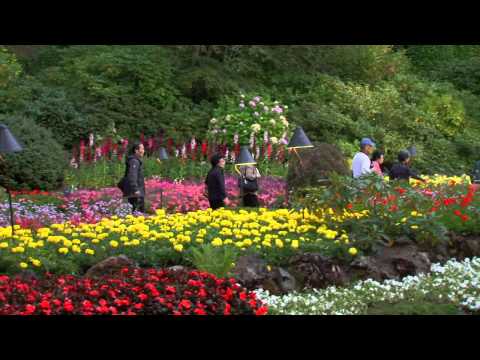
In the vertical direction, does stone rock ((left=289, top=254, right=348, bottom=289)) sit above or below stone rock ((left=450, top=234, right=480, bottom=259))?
above

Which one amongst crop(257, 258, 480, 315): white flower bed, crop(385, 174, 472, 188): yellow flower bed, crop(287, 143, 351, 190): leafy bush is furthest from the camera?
crop(287, 143, 351, 190): leafy bush

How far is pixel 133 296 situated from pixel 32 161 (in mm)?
9034

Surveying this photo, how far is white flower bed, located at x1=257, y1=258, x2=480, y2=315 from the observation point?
6.60m

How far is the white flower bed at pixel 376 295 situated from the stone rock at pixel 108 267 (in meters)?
1.21

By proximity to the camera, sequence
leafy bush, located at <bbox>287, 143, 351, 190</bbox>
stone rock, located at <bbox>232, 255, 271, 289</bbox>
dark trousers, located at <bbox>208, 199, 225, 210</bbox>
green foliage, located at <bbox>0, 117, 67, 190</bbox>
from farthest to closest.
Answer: green foliage, located at <bbox>0, 117, 67, 190</bbox>, leafy bush, located at <bbox>287, 143, 351, 190</bbox>, dark trousers, located at <bbox>208, 199, 225, 210</bbox>, stone rock, located at <bbox>232, 255, 271, 289</bbox>

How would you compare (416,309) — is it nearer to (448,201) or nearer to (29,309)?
(29,309)

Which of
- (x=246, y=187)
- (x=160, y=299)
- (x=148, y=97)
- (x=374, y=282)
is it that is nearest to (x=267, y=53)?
(x=148, y=97)

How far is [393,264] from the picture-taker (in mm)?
7738

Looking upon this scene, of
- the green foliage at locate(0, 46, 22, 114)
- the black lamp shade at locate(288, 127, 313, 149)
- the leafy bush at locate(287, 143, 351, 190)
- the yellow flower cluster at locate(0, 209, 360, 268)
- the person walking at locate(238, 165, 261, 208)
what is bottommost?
the green foliage at locate(0, 46, 22, 114)

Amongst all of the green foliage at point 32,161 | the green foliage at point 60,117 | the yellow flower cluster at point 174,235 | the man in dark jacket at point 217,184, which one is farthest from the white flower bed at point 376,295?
the green foliage at point 60,117

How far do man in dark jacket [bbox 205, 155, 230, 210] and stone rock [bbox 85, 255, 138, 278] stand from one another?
3.45m

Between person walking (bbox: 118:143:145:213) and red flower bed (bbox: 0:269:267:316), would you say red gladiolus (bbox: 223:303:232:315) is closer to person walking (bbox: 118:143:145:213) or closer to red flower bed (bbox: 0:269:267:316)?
red flower bed (bbox: 0:269:267:316)

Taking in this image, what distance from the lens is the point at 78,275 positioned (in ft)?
23.9

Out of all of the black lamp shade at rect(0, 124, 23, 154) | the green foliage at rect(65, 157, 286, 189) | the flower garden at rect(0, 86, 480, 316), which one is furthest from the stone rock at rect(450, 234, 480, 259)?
the green foliage at rect(65, 157, 286, 189)
